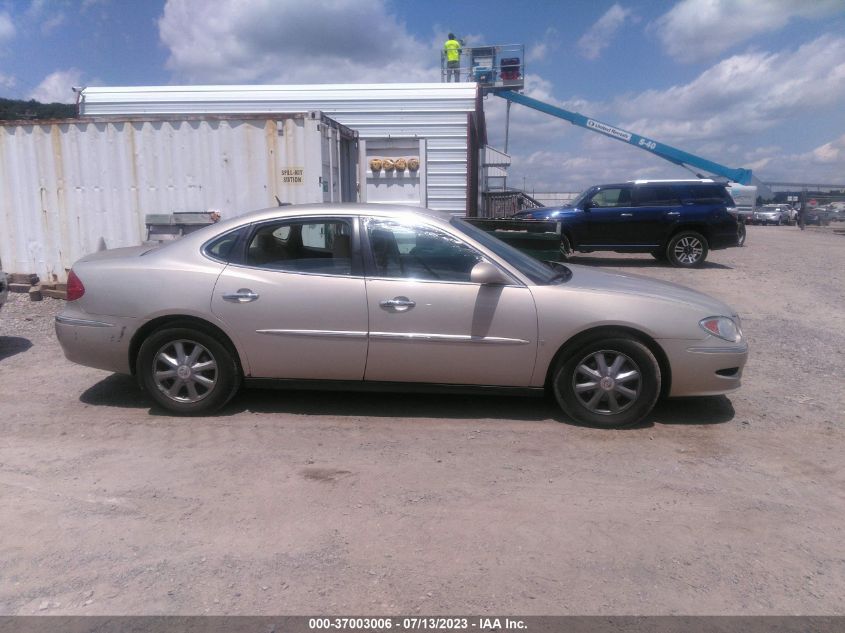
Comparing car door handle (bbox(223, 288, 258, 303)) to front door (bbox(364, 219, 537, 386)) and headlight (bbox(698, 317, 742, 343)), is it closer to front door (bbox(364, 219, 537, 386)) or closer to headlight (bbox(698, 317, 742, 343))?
front door (bbox(364, 219, 537, 386))

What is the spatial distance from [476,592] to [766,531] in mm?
1610

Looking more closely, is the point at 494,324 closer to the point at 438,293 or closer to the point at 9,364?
the point at 438,293

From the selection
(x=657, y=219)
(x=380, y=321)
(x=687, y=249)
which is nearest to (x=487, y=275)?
(x=380, y=321)

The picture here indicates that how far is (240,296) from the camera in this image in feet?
16.0

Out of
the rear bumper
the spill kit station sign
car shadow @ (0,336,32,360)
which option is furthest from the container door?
the rear bumper

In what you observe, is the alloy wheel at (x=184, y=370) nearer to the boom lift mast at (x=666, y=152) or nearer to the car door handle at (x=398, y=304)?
the car door handle at (x=398, y=304)

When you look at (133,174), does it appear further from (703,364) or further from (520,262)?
(703,364)

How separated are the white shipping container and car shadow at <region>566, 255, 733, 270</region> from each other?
23.3 feet

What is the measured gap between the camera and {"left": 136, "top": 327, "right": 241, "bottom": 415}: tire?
4.93m

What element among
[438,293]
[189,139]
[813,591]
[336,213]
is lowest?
[813,591]

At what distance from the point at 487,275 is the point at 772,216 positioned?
43.7 meters

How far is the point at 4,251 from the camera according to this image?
9734mm

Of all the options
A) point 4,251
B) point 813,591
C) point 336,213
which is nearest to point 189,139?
point 4,251

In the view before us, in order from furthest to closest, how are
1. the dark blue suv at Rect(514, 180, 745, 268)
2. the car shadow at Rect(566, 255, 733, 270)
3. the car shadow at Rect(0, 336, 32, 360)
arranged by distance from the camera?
the car shadow at Rect(566, 255, 733, 270) → the dark blue suv at Rect(514, 180, 745, 268) → the car shadow at Rect(0, 336, 32, 360)
